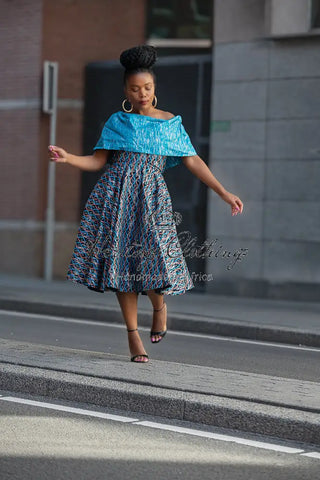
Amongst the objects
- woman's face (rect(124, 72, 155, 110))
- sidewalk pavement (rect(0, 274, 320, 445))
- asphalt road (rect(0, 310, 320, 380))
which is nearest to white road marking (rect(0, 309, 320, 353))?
asphalt road (rect(0, 310, 320, 380))

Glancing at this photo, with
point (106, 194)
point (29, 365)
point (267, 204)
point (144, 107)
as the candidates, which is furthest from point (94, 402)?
point (267, 204)

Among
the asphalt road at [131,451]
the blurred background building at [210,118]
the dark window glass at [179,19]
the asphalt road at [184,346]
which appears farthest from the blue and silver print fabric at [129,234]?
the dark window glass at [179,19]

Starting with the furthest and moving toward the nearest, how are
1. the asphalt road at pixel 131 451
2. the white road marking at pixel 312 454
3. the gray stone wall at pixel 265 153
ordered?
the gray stone wall at pixel 265 153 < the white road marking at pixel 312 454 < the asphalt road at pixel 131 451

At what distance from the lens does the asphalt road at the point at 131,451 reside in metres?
4.52

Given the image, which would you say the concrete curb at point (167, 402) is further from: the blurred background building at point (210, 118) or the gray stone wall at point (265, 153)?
the gray stone wall at point (265, 153)

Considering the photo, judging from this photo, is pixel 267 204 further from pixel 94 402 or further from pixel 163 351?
pixel 94 402

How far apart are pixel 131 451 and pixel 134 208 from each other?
196cm

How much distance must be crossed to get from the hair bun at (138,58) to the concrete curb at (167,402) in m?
2.00

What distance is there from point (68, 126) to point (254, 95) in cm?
362

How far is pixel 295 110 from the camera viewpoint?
14.3 meters

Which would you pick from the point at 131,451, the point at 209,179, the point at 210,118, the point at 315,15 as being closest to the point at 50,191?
the point at 210,118

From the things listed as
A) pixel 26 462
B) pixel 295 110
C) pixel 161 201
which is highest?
pixel 295 110

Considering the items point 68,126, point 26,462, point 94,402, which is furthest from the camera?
point 68,126

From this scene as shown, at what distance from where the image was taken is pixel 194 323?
35.5ft
